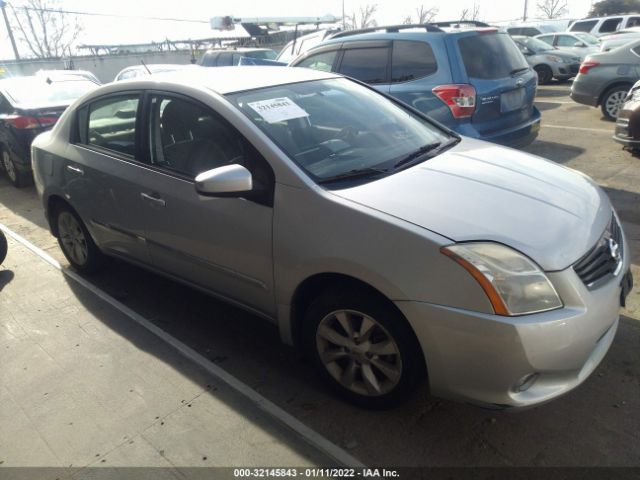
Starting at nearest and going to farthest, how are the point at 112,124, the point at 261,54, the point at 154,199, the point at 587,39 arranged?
the point at 154,199, the point at 112,124, the point at 261,54, the point at 587,39

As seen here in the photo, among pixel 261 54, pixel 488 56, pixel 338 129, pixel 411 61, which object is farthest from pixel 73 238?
pixel 261 54

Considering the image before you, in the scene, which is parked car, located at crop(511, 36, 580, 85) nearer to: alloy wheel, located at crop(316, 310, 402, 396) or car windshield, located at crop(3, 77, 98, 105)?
car windshield, located at crop(3, 77, 98, 105)

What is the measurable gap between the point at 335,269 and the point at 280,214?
43cm

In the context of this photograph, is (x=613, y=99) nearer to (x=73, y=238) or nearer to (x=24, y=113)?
(x=73, y=238)

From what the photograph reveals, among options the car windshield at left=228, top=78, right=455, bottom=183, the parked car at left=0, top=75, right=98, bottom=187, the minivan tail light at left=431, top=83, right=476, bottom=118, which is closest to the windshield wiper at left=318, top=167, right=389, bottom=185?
the car windshield at left=228, top=78, right=455, bottom=183

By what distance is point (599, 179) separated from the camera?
5.69m

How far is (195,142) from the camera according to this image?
116 inches

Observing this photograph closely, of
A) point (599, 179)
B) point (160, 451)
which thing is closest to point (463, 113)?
point (599, 179)

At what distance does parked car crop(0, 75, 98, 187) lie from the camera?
6684 mm

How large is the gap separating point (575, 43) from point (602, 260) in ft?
54.3

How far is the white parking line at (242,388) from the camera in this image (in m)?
2.28

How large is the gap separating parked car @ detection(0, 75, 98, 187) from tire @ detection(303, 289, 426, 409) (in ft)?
19.2

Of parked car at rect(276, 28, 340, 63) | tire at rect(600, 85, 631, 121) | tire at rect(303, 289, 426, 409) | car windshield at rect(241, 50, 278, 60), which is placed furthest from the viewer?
car windshield at rect(241, 50, 278, 60)

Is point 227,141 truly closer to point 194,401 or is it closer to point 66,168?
point 194,401
